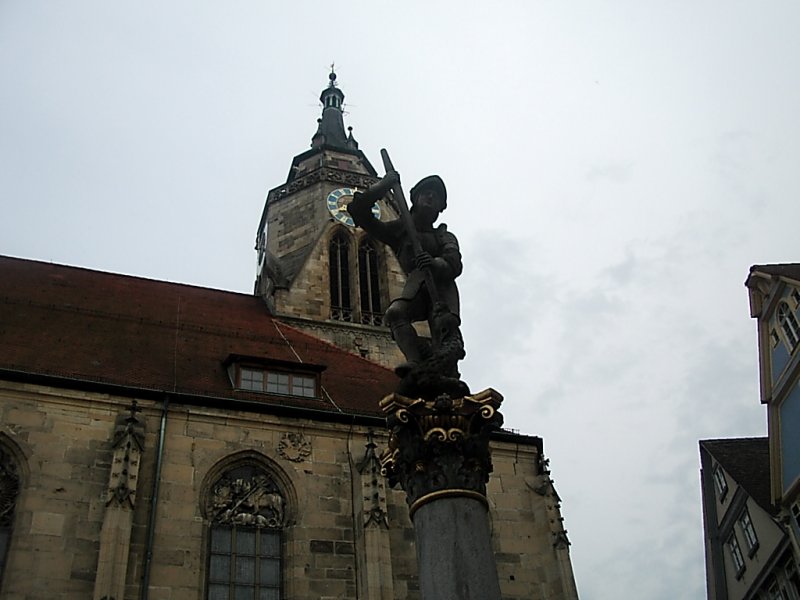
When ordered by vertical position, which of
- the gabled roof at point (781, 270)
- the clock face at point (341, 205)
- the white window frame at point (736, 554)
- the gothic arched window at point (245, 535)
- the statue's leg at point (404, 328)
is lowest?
the statue's leg at point (404, 328)

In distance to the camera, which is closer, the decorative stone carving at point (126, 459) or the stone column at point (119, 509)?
the stone column at point (119, 509)

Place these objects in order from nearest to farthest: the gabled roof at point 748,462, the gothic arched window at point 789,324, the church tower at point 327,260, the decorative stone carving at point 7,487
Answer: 1. the decorative stone carving at point 7,487
2. the gothic arched window at point 789,324
3. the gabled roof at point 748,462
4. the church tower at point 327,260

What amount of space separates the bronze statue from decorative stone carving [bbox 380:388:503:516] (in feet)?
0.76

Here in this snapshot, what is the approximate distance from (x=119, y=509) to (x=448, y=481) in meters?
8.04

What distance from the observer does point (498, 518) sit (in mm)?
14984

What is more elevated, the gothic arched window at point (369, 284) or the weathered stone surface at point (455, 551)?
the gothic arched window at point (369, 284)

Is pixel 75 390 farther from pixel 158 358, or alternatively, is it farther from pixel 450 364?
pixel 450 364

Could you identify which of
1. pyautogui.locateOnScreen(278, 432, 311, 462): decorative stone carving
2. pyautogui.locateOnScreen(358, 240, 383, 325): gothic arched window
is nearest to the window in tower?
pyautogui.locateOnScreen(358, 240, 383, 325): gothic arched window

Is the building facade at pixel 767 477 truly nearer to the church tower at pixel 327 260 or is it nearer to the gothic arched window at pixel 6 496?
the church tower at pixel 327 260

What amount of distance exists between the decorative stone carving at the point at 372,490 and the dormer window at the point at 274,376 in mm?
2284

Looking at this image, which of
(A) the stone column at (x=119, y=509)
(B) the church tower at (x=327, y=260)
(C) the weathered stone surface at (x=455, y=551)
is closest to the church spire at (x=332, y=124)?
(B) the church tower at (x=327, y=260)

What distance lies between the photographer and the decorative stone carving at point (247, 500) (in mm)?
13516

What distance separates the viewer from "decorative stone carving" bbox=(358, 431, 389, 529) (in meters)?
13.7

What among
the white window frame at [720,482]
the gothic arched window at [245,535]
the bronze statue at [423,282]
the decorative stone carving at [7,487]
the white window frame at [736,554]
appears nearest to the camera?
the bronze statue at [423,282]
